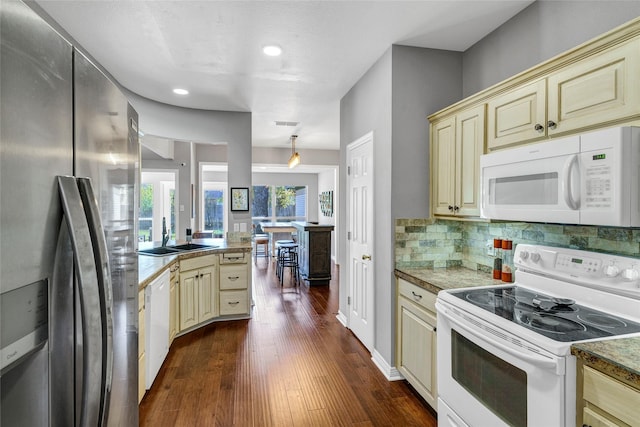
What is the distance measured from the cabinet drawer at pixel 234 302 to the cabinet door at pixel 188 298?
1.30ft

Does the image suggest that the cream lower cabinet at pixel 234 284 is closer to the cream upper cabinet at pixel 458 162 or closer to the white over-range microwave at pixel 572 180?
the cream upper cabinet at pixel 458 162

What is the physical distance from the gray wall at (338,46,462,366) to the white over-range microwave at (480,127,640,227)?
31.8 inches

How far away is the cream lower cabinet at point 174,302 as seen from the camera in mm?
3329

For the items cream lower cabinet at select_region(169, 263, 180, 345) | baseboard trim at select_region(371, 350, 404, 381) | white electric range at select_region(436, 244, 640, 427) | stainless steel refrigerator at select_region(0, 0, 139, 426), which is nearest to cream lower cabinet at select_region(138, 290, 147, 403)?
cream lower cabinet at select_region(169, 263, 180, 345)

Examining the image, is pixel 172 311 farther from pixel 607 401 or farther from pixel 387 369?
pixel 607 401

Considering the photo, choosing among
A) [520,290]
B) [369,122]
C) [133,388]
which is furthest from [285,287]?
[133,388]

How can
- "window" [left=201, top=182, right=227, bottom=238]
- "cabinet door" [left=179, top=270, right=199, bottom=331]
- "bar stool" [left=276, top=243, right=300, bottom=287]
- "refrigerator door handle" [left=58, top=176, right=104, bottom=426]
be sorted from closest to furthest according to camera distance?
"refrigerator door handle" [left=58, top=176, right=104, bottom=426], "cabinet door" [left=179, top=270, right=199, bottom=331], "bar stool" [left=276, top=243, right=300, bottom=287], "window" [left=201, top=182, right=227, bottom=238]

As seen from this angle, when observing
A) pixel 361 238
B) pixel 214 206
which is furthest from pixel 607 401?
pixel 214 206

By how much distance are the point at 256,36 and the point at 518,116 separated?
6.16 feet

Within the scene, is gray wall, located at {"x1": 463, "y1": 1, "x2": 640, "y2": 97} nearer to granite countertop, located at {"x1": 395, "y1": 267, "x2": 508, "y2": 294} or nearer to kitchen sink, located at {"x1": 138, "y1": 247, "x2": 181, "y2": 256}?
granite countertop, located at {"x1": 395, "y1": 267, "x2": 508, "y2": 294}

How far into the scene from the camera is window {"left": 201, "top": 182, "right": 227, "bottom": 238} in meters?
8.85

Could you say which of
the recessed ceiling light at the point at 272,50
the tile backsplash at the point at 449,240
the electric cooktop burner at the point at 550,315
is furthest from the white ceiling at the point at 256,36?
the electric cooktop burner at the point at 550,315

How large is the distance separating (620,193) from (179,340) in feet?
12.2

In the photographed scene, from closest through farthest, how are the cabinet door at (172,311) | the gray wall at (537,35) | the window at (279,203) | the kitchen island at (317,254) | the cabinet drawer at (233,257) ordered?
1. the gray wall at (537,35)
2. the cabinet door at (172,311)
3. the cabinet drawer at (233,257)
4. the kitchen island at (317,254)
5. the window at (279,203)
